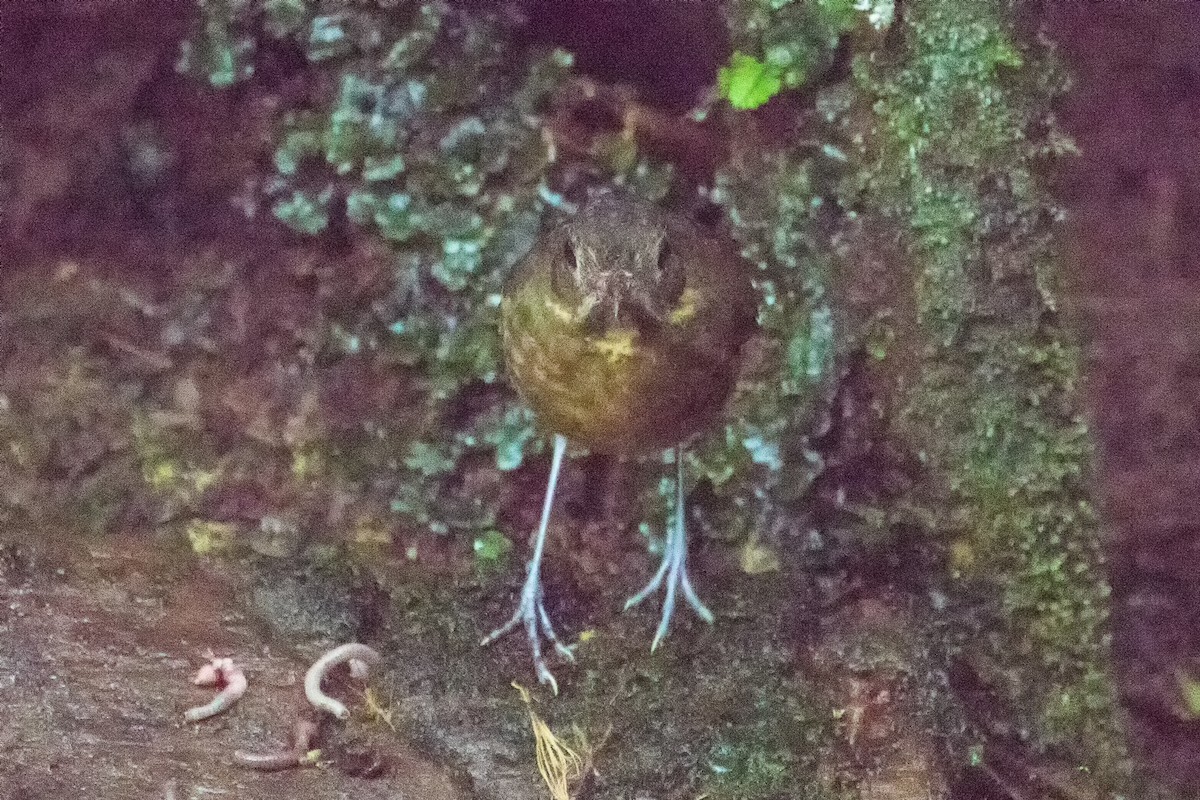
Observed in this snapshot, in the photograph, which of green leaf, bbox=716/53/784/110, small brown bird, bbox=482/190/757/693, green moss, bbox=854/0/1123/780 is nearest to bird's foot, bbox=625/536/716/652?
small brown bird, bbox=482/190/757/693

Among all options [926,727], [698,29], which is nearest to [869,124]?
[698,29]

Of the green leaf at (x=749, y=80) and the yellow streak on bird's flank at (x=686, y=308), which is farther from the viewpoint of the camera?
the green leaf at (x=749, y=80)

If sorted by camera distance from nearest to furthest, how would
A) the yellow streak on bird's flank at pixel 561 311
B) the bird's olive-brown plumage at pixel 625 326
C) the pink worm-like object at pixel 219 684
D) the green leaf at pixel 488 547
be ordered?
the bird's olive-brown plumage at pixel 625 326
the yellow streak on bird's flank at pixel 561 311
the pink worm-like object at pixel 219 684
the green leaf at pixel 488 547

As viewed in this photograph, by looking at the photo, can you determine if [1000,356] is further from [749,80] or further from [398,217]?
[398,217]

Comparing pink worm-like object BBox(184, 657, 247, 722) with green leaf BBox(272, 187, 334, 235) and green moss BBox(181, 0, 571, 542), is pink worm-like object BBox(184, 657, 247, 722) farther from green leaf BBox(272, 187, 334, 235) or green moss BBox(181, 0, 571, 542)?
green leaf BBox(272, 187, 334, 235)

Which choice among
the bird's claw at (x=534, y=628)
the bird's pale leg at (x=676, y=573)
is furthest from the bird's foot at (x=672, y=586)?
the bird's claw at (x=534, y=628)

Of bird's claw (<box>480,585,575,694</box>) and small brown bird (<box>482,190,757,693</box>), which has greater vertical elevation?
small brown bird (<box>482,190,757,693</box>)

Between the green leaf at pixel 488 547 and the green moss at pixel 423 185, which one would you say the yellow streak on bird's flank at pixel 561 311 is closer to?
the green moss at pixel 423 185
